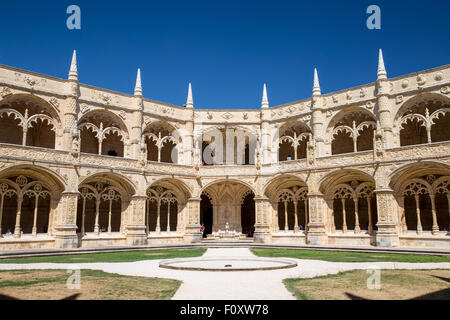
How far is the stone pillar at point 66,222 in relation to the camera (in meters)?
23.5

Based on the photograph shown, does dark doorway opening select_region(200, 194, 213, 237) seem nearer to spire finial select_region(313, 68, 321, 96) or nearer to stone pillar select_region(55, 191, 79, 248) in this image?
spire finial select_region(313, 68, 321, 96)

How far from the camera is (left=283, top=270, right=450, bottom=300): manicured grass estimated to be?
28.7ft

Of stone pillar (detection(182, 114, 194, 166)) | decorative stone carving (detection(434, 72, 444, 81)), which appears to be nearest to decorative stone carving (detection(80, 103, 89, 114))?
stone pillar (detection(182, 114, 194, 166))

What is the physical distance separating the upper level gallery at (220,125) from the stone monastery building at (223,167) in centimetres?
8

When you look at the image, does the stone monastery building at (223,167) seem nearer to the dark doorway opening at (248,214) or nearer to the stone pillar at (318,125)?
the stone pillar at (318,125)

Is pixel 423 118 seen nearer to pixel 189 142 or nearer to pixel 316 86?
pixel 316 86

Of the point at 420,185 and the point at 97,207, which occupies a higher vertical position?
the point at 420,185

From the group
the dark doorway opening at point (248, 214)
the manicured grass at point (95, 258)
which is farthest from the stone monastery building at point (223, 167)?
the manicured grass at point (95, 258)

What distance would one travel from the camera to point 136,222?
2700 cm

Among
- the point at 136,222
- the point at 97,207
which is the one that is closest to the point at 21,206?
the point at 97,207

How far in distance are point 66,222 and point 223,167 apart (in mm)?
11754

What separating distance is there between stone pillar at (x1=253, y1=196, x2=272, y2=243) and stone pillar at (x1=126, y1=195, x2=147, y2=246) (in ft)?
26.1

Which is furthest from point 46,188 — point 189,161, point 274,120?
point 274,120
